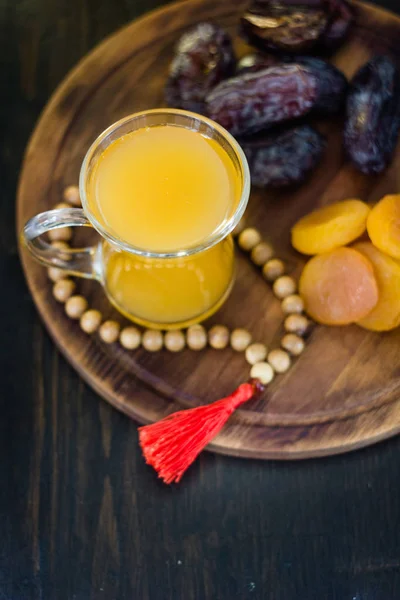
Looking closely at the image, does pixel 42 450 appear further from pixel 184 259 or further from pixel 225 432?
pixel 184 259

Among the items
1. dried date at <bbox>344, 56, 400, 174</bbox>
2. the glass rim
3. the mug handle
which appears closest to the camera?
the glass rim

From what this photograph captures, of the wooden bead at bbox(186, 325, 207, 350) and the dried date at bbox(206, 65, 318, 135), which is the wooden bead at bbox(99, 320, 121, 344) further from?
the dried date at bbox(206, 65, 318, 135)

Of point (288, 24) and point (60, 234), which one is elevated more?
point (288, 24)

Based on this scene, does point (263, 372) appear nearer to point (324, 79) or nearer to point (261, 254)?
point (261, 254)

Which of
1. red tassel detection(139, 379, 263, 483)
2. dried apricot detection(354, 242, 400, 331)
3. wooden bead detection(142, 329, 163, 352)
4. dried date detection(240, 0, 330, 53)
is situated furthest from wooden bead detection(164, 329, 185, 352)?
dried date detection(240, 0, 330, 53)

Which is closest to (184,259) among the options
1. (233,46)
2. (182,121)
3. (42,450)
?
(182,121)

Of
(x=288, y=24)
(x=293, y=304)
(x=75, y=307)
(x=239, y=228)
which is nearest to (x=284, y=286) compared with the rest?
(x=293, y=304)

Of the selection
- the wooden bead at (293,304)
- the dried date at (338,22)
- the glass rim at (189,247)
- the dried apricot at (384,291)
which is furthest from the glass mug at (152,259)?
the dried date at (338,22)

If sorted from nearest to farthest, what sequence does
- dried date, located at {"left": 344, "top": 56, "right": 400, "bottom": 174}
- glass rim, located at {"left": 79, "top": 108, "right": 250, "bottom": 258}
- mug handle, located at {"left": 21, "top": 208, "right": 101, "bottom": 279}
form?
glass rim, located at {"left": 79, "top": 108, "right": 250, "bottom": 258} → mug handle, located at {"left": 21, "top": 208, "right": 101, "bottom": 279} → dried date, located at {"left": 344, "top": 56, "right": 400, "bottom": 174}
